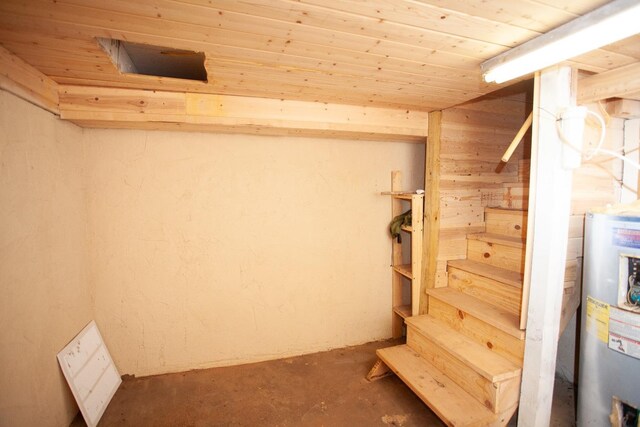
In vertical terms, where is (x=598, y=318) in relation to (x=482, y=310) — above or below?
above

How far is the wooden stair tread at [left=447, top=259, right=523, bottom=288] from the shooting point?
→ 2.25 metres

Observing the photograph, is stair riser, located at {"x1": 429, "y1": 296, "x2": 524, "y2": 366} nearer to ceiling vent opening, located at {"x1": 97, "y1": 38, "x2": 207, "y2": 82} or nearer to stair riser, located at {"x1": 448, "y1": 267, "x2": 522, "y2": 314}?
stair riser, located at {"x1": 448, "y1": 267, "x2": 522, "y2": 314}

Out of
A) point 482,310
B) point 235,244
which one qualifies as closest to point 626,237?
point 482,310

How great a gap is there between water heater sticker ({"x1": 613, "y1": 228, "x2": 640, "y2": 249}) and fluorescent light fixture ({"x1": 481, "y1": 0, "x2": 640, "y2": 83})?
0.92m

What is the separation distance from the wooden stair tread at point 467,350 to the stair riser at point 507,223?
107cm

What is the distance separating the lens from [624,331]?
1539 mm

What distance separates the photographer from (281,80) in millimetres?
2004

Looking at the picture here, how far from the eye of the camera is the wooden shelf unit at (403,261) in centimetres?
288

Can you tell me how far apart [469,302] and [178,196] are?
2.62 meters

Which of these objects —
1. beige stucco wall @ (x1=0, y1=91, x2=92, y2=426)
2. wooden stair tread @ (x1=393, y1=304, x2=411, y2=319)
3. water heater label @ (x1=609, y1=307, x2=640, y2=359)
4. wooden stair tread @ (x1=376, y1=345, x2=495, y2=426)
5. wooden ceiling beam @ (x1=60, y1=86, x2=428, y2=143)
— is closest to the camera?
water heater label @ (x1=609, y1=307, x2=640, y2=359)

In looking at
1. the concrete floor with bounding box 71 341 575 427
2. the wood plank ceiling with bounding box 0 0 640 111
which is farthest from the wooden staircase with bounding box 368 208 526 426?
the wood plank ceiling with bounding box 0 0 640 111

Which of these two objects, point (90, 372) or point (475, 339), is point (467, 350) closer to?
point (475, 339)

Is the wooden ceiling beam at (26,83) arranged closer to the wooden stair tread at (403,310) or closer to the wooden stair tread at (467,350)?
the wooden stair tread at (467,350)

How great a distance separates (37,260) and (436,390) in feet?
8.87
